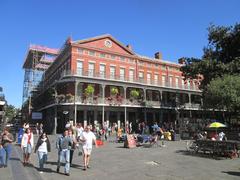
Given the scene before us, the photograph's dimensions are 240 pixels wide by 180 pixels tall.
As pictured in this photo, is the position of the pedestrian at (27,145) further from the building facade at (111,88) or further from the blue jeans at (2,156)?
the building facade at (111,88)

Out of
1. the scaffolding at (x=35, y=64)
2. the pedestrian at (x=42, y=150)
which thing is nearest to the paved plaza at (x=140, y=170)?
the pedestrian at (x=42, y=150)

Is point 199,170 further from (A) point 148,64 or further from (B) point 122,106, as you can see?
(A) point 148,64

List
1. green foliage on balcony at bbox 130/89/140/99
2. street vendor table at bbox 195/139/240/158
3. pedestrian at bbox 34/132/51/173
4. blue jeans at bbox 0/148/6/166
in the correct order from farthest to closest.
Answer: green foliage on balcony at bbox 130/89/140/99 < street vendor table at bbox 195/139/240/158 < blue jeans at bbox 0/148/6/166 < pedestrian at bbox 34/132/51/173

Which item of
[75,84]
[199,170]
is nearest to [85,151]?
[199,170]

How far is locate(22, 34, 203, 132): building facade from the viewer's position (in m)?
35.6

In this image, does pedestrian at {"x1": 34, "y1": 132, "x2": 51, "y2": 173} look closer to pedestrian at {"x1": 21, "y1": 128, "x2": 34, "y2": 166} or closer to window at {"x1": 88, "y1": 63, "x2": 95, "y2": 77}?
pedestrian at {"x1": 21, "y1": 128, "x2": 34, "y2": 166}

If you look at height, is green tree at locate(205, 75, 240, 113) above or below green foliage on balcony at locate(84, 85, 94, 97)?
below

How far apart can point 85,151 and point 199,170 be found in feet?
13.4

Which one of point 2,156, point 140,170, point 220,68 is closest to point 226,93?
point 220,68

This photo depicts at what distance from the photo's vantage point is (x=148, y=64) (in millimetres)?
44594

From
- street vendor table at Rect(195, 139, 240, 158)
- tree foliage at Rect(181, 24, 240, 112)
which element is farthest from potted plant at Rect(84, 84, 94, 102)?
street vendor table at Rect(195, 139, 240, 158)

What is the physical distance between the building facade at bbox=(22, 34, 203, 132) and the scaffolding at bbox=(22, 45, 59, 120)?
15.5 metres

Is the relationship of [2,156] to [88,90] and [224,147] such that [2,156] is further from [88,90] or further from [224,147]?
[88,90]

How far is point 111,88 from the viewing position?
38.5 m
